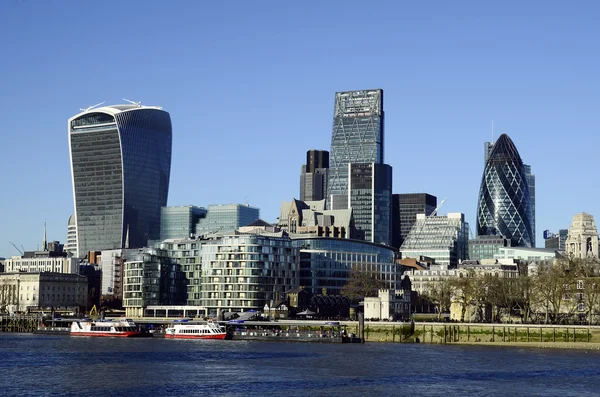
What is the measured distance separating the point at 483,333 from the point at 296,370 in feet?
205

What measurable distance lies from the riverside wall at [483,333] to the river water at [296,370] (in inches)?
338

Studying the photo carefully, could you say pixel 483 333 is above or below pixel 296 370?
above

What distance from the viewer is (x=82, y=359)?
144 meters

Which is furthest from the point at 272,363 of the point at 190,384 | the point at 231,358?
the point at 190,384

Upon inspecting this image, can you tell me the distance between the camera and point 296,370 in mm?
127062

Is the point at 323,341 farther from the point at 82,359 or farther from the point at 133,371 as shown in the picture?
the point at 133,371

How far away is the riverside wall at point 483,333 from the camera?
172375 mm

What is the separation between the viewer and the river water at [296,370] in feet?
352

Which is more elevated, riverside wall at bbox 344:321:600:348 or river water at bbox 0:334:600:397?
riverside wall at bbox 344:321:600:348

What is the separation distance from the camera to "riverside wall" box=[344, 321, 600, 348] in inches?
6786

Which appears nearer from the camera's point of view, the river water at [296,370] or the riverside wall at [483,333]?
the river water at [296,370]

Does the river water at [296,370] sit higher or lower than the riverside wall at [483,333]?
lower

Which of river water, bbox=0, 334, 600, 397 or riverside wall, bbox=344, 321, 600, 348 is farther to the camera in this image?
riverside wall, bbox=344, 321, 600, 348

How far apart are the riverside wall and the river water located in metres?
8.59
